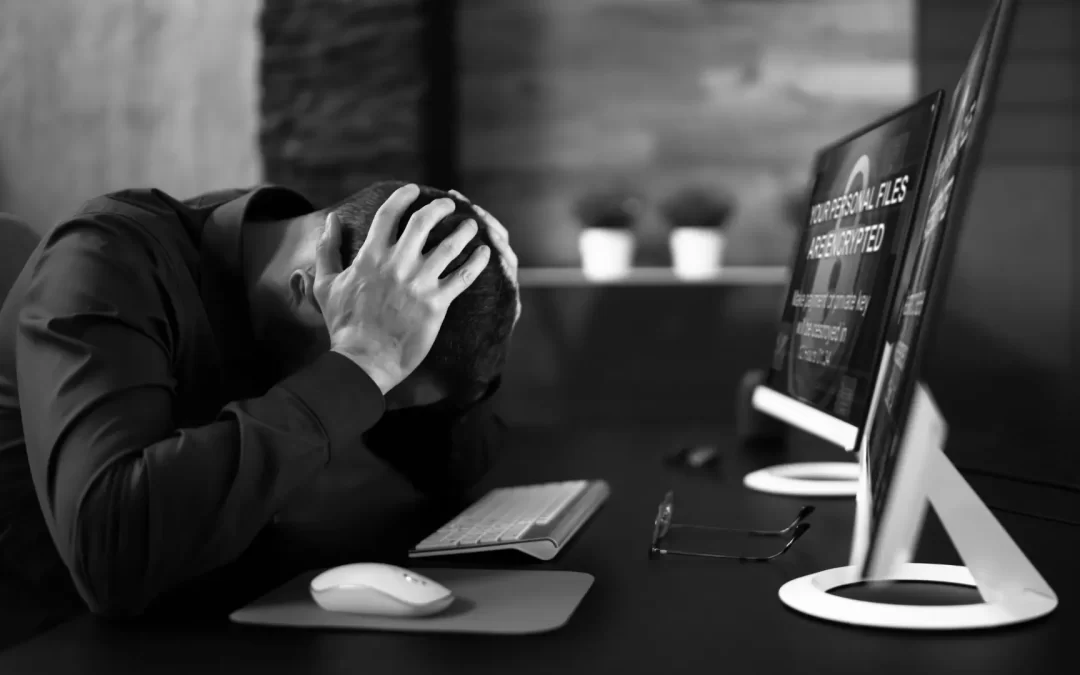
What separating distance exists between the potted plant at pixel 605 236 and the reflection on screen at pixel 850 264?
140 centimetres

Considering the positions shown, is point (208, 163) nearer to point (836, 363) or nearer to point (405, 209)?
point (405, 209)

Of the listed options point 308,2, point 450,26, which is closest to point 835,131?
point 450,26

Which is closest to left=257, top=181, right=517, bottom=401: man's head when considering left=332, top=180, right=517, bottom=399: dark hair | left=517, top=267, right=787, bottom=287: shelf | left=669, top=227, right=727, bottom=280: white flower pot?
left=332, top=180, right=517, bottom=399: dark hair

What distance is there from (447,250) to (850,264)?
50cm

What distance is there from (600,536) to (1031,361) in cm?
230

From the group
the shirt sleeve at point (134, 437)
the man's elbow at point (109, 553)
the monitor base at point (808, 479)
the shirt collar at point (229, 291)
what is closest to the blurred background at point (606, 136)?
the monitor base at point (808, 479)

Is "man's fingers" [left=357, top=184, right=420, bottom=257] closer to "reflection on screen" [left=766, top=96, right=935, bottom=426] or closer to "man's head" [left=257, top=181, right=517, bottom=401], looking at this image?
"man's head" [left=257, top=181, right=517, bottom=401]

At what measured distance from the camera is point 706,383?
2.68m

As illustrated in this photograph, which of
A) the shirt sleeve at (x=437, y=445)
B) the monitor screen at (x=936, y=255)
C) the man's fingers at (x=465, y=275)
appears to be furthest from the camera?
the shirt sleeve at (x=437, y=445)

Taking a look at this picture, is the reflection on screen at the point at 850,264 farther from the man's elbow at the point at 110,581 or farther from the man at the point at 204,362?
the man's elbow at the point at 110,581

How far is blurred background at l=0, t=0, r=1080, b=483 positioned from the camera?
2691 mm

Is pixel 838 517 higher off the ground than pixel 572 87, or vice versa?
pixel 572 87

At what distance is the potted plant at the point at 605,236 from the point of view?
2.76 meters

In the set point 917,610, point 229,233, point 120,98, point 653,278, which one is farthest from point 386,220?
point 120,98
